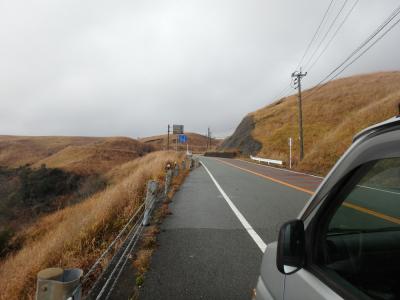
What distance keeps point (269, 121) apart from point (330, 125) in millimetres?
19456

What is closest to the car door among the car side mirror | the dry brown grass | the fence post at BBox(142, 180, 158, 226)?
the car side mirror

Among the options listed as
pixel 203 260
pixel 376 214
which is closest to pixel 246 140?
pixel 203 260

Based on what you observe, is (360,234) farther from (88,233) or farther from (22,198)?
(22,198)

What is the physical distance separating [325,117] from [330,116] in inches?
37.3

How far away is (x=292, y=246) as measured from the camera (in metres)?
1.54

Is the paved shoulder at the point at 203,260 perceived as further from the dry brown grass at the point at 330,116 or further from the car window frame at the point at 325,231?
the dry brown grass at the point at 330,116

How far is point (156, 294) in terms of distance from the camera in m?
3.58

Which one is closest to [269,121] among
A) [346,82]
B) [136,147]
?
[346,82]

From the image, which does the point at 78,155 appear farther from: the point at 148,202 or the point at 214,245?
the point at 214,245

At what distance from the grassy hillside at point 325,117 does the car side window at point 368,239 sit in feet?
94.5

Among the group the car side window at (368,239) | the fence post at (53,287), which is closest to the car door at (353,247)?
the car side window at (368,239)

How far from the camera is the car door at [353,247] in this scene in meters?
1.38

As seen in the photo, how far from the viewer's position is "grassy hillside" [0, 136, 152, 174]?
50.1 meters

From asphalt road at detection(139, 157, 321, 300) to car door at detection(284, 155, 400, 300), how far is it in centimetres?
206
